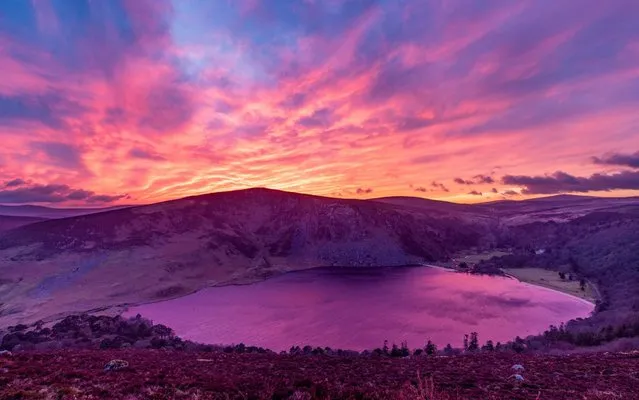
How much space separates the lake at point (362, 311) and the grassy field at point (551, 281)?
476 centimetres

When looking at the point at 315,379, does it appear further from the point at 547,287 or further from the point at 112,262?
the point at 547,287

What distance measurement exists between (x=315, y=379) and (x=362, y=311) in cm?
9743

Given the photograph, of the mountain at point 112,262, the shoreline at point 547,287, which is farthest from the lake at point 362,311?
the mountain at point 112,262

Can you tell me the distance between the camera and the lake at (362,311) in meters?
87.4

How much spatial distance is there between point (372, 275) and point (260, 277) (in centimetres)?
5175

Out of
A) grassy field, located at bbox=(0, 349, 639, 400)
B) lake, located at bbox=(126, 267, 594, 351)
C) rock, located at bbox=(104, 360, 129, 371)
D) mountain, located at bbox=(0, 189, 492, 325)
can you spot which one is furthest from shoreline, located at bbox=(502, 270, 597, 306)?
rock, located at bbox=(104, 360, 129, 371)

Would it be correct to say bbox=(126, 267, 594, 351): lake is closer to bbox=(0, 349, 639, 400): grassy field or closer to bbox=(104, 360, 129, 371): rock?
bbox=(0, 349, 639, 400): grassy field

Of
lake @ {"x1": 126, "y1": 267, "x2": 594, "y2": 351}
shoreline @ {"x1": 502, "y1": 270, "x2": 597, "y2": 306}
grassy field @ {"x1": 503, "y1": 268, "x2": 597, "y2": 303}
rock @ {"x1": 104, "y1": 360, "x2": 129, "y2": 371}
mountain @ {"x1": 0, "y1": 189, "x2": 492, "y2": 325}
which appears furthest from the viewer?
grassy field @ {"x1": 503, "y1": 268, "x2": 597, "y2": 303}

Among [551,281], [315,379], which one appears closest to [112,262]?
[315,379]

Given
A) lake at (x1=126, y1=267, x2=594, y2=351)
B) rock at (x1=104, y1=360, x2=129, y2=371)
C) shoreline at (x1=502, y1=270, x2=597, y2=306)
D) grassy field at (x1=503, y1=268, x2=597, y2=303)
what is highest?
rock at (x1=104, y1=360, x2=129, y2=371)

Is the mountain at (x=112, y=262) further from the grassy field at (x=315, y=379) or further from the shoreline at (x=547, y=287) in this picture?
the grassy field at (x=315, y=379)

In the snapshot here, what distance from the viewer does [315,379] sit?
55.8ft

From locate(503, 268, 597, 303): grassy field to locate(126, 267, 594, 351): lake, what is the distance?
4.76 metres

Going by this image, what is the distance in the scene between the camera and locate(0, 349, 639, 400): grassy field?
45.7 ft
